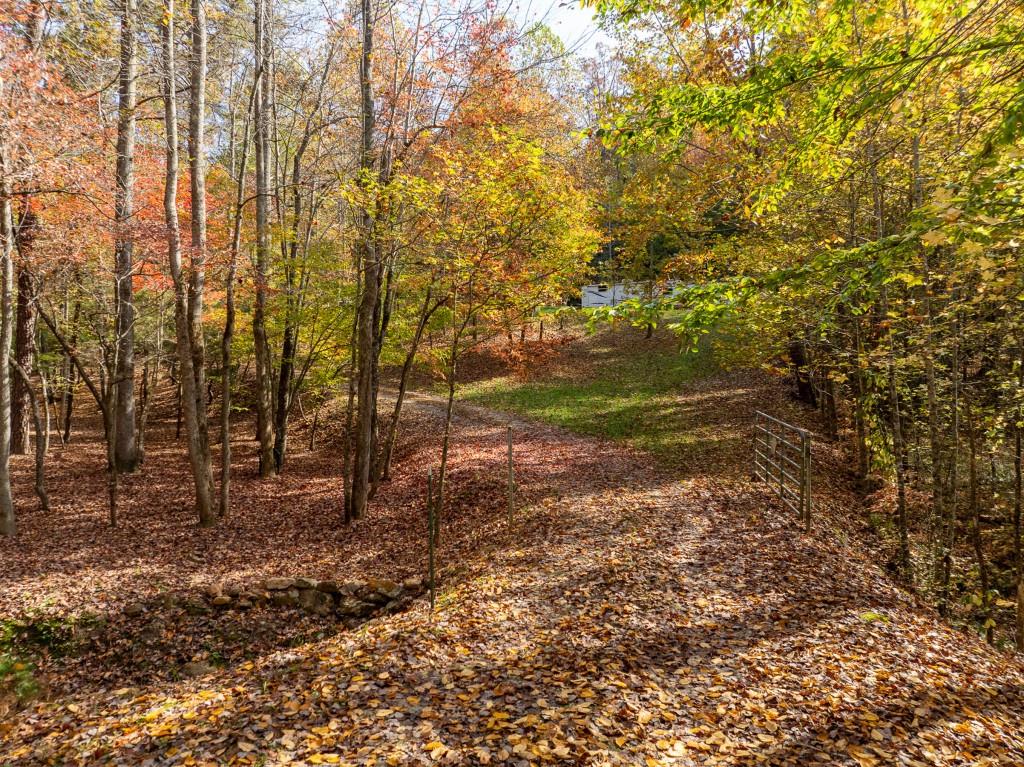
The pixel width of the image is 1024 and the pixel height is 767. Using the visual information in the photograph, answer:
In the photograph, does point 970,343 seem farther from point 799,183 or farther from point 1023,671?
point 1023,671

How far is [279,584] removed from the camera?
8477 millimetres

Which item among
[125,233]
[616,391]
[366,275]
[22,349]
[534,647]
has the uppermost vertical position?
[125,233]

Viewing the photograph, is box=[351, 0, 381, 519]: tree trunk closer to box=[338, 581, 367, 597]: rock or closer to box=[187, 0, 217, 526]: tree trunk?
box=[187, 0, 217, 526]: tree trunk

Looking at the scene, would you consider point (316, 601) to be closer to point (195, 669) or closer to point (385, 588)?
point (385, 588)

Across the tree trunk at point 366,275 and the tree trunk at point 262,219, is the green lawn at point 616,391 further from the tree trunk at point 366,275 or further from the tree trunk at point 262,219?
the tree trunk at point 262,219

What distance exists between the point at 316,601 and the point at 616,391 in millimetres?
15919

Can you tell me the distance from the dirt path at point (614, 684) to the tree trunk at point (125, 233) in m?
7.00

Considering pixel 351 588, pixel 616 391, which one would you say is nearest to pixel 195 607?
pixel 351 588

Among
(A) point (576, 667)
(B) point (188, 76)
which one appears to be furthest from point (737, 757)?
(B) point (188, 76)

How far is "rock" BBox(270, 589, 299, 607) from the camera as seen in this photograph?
8289 millimetres

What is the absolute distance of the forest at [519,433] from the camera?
464cm

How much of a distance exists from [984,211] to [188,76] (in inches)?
539

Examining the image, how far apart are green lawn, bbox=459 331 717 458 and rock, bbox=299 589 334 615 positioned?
28.3 feet

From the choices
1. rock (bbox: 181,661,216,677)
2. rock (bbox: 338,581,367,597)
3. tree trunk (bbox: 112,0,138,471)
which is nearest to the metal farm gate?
rock (bbox: 338,581,367,597)
